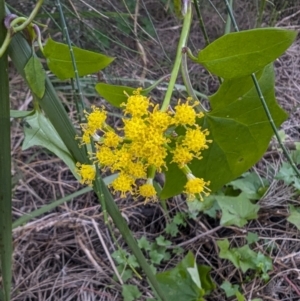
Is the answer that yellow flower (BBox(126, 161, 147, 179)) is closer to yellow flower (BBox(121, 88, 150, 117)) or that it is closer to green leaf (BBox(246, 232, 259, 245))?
yellow flower (BBox(121, 88, 150, 117))

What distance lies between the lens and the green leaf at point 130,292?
917 mm

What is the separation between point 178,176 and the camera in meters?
0.55

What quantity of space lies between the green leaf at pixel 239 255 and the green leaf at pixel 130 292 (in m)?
0.17

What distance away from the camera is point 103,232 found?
1.04 metres

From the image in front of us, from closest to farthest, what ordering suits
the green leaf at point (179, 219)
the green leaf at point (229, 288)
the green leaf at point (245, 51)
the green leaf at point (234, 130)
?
1. the green leaf at point (245, 51)
2. the green leaf at point (234, 130)
3. the green leaf at point (229, 288)
4. the green leaf at point (179, 219)

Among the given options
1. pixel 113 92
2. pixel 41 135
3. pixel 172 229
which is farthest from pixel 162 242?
pixel 113 92

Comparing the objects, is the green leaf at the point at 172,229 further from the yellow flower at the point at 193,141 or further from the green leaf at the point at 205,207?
the yellow flower at the point at 193,141

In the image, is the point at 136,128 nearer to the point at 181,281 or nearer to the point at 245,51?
the point at 245,51

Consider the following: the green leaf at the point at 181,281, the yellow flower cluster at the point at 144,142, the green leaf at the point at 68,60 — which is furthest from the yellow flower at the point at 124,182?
the green leaf at the point at 181,281

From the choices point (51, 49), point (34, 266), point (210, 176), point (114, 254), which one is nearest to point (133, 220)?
point (114, 254)

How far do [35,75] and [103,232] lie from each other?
60 cm

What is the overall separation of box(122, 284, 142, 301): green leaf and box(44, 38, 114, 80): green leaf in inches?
21.0

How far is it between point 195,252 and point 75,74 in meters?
0.60

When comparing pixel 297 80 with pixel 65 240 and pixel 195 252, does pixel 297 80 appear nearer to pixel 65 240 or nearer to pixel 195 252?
pixel 195 252
